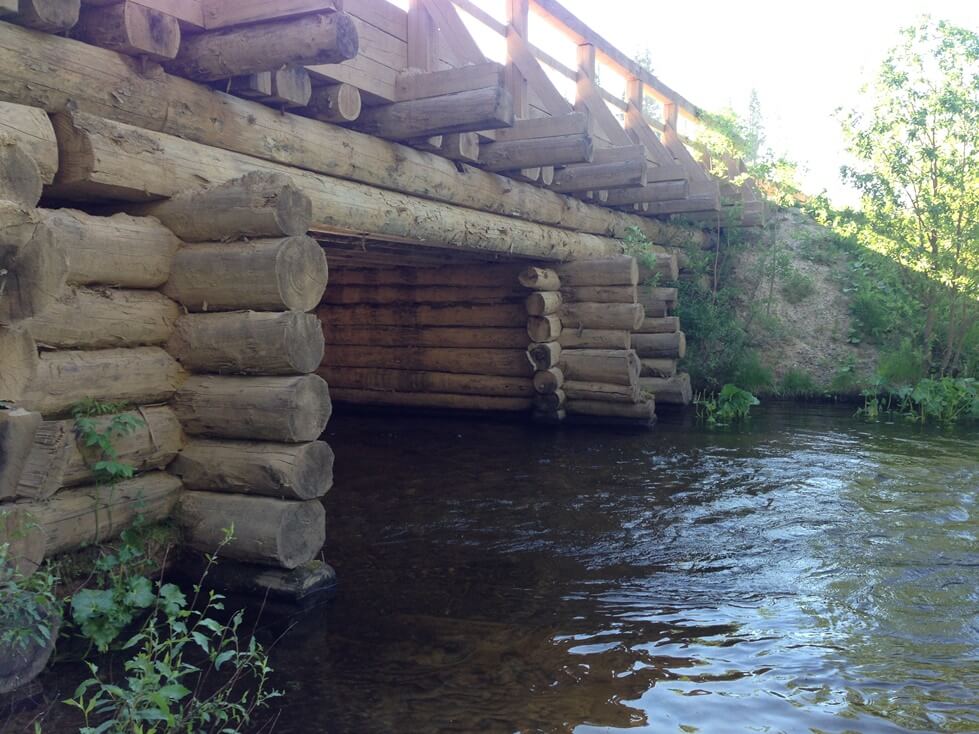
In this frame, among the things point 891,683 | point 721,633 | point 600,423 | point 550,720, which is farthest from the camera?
point 600,423

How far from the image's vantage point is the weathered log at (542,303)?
37.2 ft

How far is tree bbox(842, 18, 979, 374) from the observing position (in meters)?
12.1

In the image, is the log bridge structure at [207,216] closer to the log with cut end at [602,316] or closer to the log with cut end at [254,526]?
the log with cut end at [254,526]

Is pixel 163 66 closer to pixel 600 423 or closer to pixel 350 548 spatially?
pixel 350 548

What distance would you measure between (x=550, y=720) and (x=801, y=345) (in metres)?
13.4

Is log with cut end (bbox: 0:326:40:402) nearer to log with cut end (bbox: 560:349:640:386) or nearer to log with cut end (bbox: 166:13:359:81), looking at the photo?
log with cut end (bbox: 166:13:359:81)

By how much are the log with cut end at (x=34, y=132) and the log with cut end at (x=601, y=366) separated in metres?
8.04

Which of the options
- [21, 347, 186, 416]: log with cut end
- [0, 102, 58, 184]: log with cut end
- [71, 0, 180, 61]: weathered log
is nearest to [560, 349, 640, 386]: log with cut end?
[21, 347, 186, 416]: log with cut end

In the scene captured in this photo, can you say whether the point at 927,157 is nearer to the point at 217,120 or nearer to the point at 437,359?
the point at 437,359

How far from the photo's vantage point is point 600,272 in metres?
11.6

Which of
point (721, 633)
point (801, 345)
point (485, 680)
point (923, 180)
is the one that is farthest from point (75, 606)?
point (801, 345)

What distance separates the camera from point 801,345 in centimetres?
1559

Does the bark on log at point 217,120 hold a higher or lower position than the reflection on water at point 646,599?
higher

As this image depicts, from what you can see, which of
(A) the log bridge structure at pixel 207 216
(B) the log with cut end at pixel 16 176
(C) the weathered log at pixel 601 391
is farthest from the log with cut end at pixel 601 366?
(B) the log with cut end at pixel 16 176
